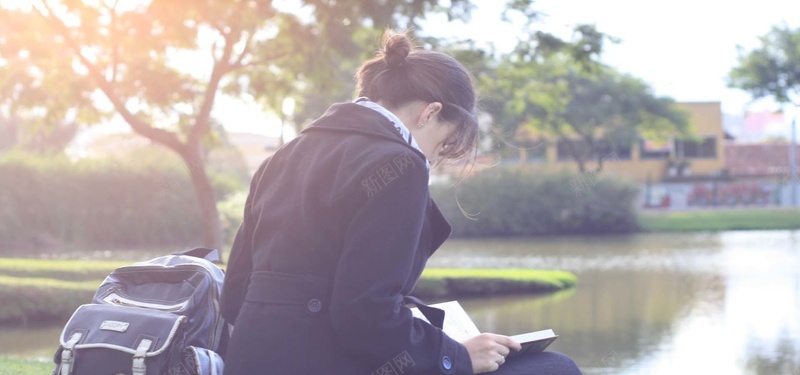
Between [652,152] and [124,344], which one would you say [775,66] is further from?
[124,344]

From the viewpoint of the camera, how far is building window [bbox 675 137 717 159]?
47312mm

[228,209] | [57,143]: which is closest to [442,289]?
[228,209]

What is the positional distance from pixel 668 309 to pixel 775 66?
986 inches

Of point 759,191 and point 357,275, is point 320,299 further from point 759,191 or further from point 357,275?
point 759,191

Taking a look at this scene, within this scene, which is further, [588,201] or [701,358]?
[588,201]

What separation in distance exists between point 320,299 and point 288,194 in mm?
256

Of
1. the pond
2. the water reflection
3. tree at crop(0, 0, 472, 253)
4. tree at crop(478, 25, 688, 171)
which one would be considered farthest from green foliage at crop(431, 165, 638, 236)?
tree at crop(0, 0, 472, 253)

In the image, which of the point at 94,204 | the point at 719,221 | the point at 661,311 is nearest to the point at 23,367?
the point at 661,311

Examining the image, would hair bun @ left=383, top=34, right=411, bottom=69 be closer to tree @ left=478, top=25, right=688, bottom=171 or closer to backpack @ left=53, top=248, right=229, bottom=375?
backpack @ left=53, top=248, right=229, bottom=375

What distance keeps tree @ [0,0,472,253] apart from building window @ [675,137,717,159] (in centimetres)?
3528

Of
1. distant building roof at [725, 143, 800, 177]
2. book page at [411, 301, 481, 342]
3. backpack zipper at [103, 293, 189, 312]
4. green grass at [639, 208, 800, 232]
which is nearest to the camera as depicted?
backpack zipper at [103, 293, 189, 312]

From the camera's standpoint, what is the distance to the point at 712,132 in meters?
46.8

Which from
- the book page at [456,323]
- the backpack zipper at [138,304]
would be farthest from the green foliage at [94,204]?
the backpack zipper at [138,304]

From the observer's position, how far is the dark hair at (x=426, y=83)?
2.46 m
